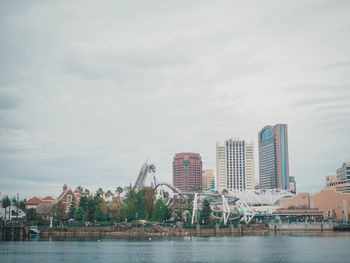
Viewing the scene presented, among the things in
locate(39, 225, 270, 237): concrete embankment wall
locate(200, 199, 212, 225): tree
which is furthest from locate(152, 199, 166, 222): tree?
locate(200, 199, 212, 225): tree

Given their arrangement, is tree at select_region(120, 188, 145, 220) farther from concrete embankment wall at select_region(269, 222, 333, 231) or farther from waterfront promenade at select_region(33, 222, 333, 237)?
concrete embankment wall at select_region(269, 222, 333, 231)

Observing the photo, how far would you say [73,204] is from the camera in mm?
156000

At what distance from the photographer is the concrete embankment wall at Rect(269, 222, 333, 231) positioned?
182250 mm

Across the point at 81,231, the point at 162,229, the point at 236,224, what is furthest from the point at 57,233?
the point at 236,224

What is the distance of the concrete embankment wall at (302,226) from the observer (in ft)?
598

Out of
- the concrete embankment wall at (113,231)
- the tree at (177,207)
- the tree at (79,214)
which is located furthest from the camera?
the tree at (177,207)

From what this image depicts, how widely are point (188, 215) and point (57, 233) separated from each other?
172 ft

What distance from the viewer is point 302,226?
614ft

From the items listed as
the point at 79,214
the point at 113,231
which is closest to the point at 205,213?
the point at 113,231

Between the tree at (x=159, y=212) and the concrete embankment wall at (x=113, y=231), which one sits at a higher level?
the tree at (x=159, y=212)

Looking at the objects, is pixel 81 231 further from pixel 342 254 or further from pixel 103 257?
pixel 342 254

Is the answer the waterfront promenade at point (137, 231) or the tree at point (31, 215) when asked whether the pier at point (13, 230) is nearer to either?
the waterfront promenade at point (137, 231)

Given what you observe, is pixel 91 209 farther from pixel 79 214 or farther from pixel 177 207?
pixel 177 207

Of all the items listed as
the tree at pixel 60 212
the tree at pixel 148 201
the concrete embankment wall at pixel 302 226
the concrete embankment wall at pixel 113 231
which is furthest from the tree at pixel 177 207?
the tree at pixel 60 212
